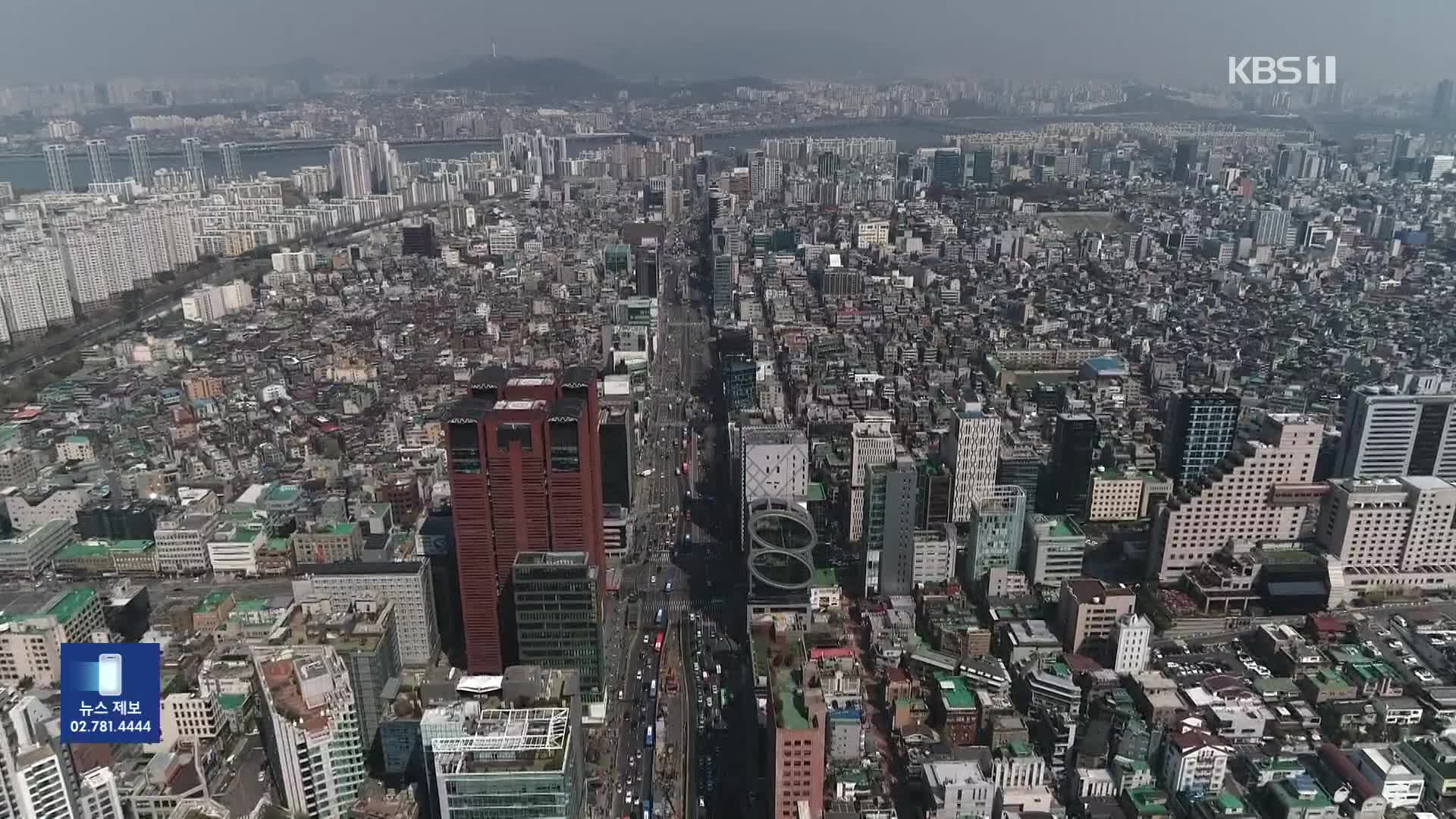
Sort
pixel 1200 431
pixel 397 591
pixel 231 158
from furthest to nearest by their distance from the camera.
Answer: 1. pixel 231 158
2. pixel 1200 431
3. pixel 397 591

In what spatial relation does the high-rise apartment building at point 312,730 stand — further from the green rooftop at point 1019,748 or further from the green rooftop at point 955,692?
the green rooftop at point 1019,748

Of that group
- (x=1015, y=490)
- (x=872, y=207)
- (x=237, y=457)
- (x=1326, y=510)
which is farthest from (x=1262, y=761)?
(x=872, y=207)

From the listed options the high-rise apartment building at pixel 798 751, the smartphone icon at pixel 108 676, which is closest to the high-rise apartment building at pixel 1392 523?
the high-rise apartment building at pixel 798 751

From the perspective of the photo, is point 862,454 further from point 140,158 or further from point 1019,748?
point 140,158

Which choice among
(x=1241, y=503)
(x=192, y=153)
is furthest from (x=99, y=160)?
(x=1241, y=503)

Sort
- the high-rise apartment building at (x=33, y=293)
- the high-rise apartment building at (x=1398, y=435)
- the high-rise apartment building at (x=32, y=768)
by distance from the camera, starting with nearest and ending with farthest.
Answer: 1. the high-rise apartment building at (x=32, y=768)
2. the high-rise apartment building at (x=1398, y=435)
3. the high-rise apartment building at (x=33, y=293)
